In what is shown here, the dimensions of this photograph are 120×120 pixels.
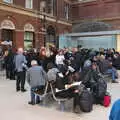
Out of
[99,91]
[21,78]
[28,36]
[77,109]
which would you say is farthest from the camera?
[28,36]

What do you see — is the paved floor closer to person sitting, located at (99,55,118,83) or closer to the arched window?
person sitting, located at (99,55,118,83)

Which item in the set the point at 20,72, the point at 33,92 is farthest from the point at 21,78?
the point at 33,92

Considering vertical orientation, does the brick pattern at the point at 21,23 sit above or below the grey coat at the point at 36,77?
above

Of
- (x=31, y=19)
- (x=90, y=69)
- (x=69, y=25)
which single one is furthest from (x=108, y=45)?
(x=90, y=69)

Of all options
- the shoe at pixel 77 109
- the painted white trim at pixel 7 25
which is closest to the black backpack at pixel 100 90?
the shoe at pixel 77 109

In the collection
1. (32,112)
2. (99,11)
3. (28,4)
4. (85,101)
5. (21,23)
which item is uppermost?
(99,11)

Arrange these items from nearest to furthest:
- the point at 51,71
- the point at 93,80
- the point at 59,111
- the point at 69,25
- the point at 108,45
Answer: the point at 59,111
the point at 51,71
the point at 93,80
the point at 108,45
the point at 69,25

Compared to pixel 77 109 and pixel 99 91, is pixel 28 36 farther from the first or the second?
pixel 77 109

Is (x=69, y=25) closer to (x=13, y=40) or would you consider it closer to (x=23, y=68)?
(x=13, y=40)

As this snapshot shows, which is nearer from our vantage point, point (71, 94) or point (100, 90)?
point (71, 94)

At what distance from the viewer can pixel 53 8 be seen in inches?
1423

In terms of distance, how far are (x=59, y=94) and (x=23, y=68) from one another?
376cm

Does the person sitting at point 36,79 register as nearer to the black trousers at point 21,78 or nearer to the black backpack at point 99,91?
the black backpack at point 99,91

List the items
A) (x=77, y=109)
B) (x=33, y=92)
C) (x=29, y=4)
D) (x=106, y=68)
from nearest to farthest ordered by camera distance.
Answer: (x=77, y=109), (x=33, y=92), (x=106, y=68), (x=29, y=4)
